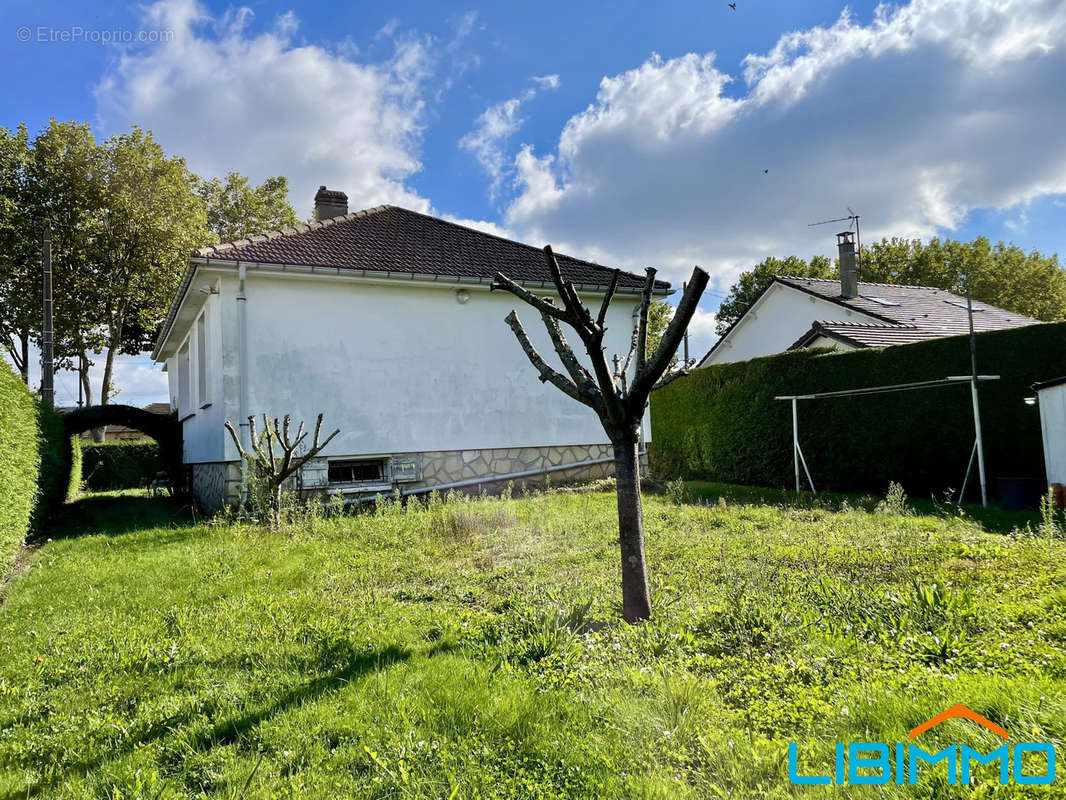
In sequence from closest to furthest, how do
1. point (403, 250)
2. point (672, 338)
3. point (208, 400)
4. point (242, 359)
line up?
point (672, 338), point (242, 359), point (208, 400), point (403, 250)

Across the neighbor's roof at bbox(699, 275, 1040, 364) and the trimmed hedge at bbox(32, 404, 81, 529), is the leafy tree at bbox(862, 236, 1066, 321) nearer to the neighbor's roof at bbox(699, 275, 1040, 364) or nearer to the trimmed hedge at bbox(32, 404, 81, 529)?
the neighbor's roof at bbox(699, 275, 1040, 364)

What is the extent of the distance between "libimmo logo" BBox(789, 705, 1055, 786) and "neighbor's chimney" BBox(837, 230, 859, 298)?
1924cm

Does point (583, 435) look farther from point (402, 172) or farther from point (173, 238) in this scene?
point (173, 238)

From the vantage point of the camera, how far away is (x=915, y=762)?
1997 millimetres

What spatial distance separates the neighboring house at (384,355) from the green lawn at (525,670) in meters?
4.63

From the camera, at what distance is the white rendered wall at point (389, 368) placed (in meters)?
9.80

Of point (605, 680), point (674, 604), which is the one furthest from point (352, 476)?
point (605, 680)

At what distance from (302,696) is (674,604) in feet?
7.68

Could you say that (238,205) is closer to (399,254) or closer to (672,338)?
(399,254)

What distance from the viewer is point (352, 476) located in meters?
10.7

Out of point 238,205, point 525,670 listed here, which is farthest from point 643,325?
point 238,205

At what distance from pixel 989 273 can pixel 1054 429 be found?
101ft

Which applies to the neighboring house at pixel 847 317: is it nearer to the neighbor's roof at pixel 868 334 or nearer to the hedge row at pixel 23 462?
the neighbor's roof at pixel 868 334

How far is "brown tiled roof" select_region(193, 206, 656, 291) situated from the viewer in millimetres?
10148
